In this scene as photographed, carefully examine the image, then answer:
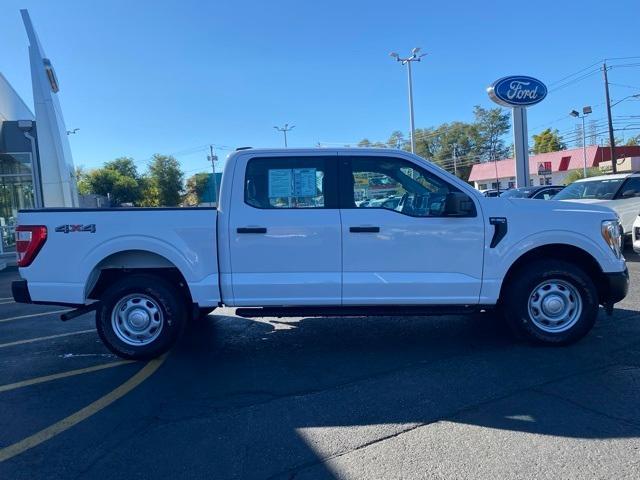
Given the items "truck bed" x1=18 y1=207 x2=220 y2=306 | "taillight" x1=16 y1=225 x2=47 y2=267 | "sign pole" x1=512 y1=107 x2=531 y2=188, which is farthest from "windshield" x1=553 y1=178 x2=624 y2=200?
"taillight" x1=16 y1=225 x2=47 y2=267

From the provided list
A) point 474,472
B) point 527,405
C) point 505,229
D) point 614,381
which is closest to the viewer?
point 474,472

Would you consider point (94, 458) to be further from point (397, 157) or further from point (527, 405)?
point (397, 157)

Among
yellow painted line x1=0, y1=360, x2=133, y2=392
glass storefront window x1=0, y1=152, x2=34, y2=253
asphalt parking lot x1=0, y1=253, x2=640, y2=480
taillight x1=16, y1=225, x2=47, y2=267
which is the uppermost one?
glass storefront window x1=0, y1=152, x2=34, y2=253

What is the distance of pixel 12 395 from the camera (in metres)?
4.53

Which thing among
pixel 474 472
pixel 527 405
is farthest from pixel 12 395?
pixel 527 405

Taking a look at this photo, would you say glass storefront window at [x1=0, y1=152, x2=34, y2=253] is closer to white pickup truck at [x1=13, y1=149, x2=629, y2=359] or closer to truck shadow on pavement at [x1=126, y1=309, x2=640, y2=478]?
white pickup truck at [x1=13, y1=149, x2=629, y2=359]

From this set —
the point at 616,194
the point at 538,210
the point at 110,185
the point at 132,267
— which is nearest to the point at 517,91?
the point at 616,194

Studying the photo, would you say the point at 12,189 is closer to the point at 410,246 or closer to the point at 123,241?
the point at 123,241

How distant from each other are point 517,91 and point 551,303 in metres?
19.5

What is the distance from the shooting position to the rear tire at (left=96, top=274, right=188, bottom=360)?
16.9 feet

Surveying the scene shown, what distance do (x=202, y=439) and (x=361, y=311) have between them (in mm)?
2114

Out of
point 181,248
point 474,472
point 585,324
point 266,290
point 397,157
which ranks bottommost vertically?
point 474,472

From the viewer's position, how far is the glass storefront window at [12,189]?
62.9 feet

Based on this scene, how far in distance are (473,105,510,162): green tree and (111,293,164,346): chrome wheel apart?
308 feet
